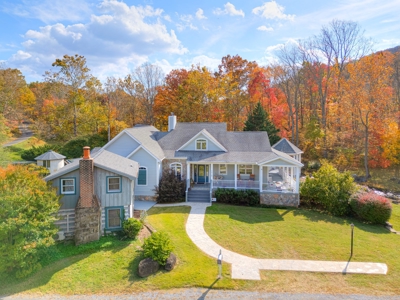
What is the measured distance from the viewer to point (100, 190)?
43.9ft

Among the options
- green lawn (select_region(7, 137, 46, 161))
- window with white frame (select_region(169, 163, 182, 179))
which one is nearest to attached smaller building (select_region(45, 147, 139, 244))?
window with white frame (select_region(169, 163, 182, 179))

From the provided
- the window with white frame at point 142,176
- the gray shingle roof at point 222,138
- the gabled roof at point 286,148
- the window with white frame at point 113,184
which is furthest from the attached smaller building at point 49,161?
the gabled roof at point 286,148

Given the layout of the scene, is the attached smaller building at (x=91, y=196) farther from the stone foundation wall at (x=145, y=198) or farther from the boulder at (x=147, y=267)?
the stone foundation wall at (x=145, y=198)

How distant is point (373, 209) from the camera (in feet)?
52.7

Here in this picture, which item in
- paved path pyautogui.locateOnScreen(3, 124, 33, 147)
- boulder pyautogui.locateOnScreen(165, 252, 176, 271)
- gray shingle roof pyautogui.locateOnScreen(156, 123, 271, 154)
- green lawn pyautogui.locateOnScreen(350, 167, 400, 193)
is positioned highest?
paved path pyautogui.locateOnScreen(3, 124, 33, 147)

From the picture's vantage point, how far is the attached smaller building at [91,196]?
12.7 m

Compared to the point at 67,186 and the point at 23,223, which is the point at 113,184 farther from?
the point at 23,223

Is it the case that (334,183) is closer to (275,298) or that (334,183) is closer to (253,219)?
(253,219)

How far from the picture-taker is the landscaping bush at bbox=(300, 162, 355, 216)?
17.5 metres

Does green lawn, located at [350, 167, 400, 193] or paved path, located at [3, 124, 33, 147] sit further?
paved path, located at [3, 124, 33, 147]

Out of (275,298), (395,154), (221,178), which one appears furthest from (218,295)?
(395,154)

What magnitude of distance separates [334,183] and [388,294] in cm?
985

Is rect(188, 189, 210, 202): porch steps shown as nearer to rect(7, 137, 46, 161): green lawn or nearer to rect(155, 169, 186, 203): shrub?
rect(155, 169, 186, 203): shrub

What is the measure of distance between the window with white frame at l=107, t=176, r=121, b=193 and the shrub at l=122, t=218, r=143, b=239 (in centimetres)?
187
